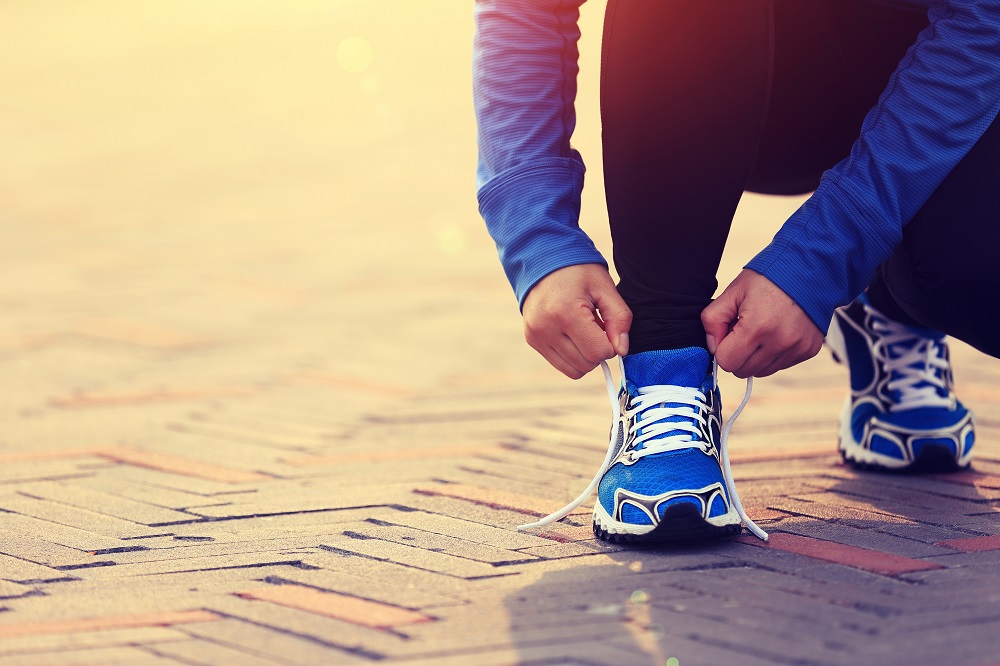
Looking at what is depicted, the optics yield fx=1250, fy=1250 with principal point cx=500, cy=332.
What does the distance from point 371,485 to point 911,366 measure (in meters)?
0.74

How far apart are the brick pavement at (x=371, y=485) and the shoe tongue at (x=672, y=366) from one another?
185 mm

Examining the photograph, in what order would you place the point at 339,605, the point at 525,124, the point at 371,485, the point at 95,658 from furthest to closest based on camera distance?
the point at 371,485 → the point at 525,124 → the point at 339,605 → the point at 95,658

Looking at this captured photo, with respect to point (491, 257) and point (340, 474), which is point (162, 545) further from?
point (491, 257)

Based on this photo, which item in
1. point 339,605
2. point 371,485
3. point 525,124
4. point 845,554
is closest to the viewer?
point 339,605

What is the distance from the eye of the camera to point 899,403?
1.67m

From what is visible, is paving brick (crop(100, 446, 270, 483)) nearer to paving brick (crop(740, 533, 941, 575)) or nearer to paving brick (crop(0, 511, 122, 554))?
paving brick (crop(0, 511, 122, 554))

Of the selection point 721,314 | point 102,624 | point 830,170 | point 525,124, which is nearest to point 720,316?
point 721,314

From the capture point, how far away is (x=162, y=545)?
139cm

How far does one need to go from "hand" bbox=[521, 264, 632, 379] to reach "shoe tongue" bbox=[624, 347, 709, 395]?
0.04 m

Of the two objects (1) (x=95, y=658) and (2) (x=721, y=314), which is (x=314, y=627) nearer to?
(1) (x=95, y=658)

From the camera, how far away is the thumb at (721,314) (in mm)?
1305

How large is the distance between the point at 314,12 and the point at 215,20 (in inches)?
38.4

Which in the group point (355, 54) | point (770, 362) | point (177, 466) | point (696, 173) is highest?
point (355, 54)

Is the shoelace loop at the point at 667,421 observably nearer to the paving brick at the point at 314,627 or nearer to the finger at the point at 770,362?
the finger at the point at 770,362
